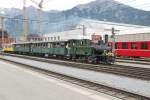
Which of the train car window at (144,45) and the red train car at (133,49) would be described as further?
the train car window at (144,45)

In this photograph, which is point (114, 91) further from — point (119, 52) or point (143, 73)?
point (119, 52)

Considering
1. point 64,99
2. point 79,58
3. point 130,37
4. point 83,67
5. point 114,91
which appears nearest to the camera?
point 64,99

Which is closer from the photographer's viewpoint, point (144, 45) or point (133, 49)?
point (144, 45)

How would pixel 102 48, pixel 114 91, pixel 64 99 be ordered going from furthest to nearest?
1. pixel 102 48
2. pixel 114 91
3. pixel 64 99

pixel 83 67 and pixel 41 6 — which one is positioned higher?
pixel 41 6

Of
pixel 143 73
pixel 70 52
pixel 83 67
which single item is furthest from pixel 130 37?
pixel 143 73

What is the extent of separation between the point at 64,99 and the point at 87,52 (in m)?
21.4

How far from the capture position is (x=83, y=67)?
2738 cm

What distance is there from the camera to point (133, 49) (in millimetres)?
41500

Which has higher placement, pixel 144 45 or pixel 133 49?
pixel 144 45

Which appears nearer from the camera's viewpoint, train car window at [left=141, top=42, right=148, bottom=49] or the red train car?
the red train car

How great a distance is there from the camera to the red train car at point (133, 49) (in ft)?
128

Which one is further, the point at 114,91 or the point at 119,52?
the point at 119,52

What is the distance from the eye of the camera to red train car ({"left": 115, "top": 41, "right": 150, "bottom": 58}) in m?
38.9
